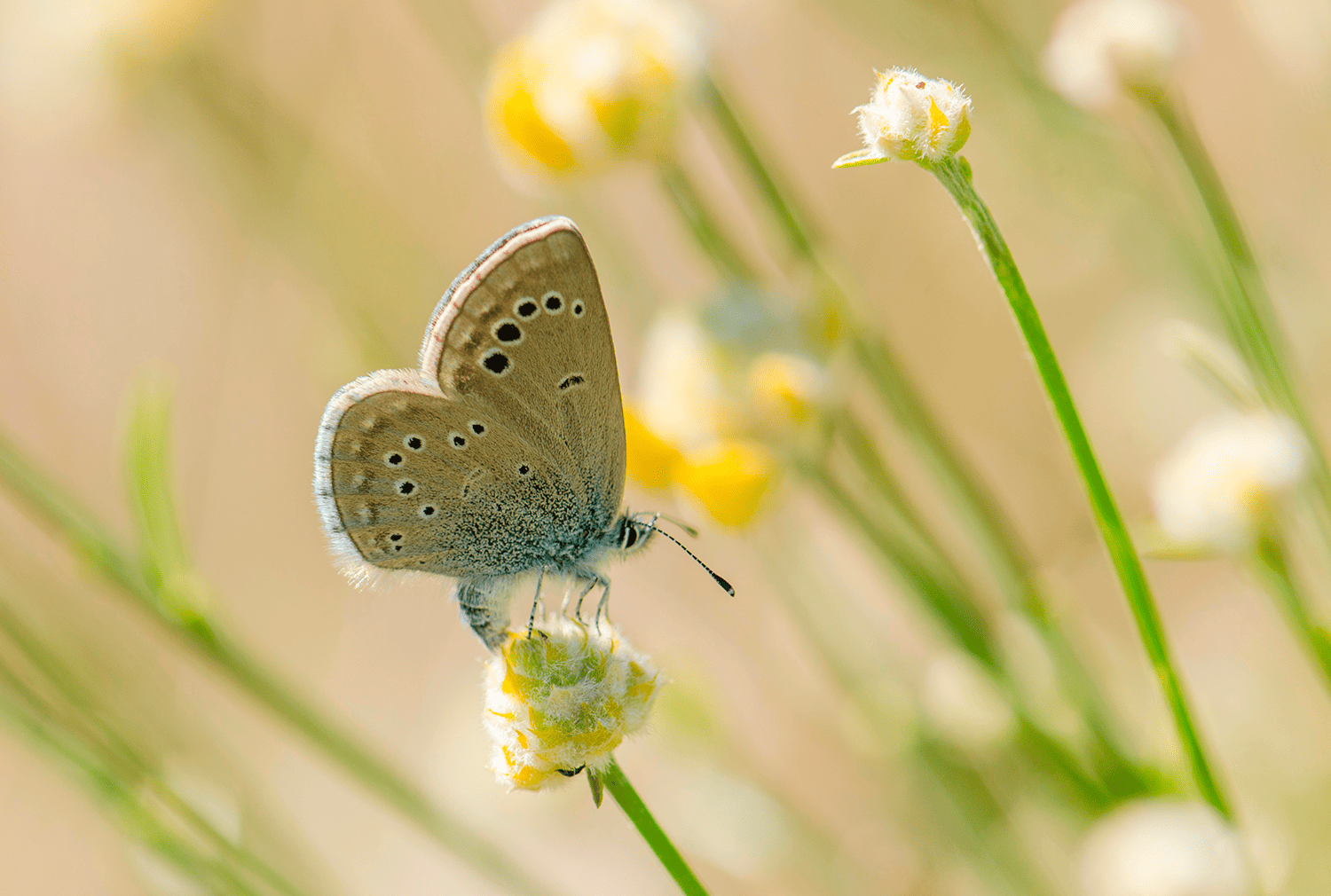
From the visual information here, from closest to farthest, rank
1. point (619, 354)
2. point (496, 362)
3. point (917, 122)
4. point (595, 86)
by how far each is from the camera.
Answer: point (917, 122), point (496, 362), point (595, 86), point (619, 354)

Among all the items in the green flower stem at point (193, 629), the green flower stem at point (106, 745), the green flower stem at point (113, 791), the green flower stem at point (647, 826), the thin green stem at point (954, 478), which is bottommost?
the green flower stem at point (113, 791)

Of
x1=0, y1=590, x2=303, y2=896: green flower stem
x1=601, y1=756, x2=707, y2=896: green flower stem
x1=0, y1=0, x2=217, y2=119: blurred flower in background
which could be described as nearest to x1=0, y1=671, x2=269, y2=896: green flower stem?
x1=0, y1=590, x2=303, y2=896: green flower stem

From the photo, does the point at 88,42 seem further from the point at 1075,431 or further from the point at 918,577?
the point at 1075,431

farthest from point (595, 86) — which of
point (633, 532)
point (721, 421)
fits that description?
point (633, 532)

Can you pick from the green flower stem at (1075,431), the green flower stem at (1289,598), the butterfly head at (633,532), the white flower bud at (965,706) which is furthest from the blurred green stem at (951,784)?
the green flower stem at (1075,431)

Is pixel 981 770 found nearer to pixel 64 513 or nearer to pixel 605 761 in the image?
pixel 605 761

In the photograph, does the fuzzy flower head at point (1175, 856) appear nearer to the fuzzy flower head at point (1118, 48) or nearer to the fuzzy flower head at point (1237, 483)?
the fuzzy flower head at point (1237, 483)

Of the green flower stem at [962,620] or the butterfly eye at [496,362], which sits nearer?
the butterfly eye at [496,362]
